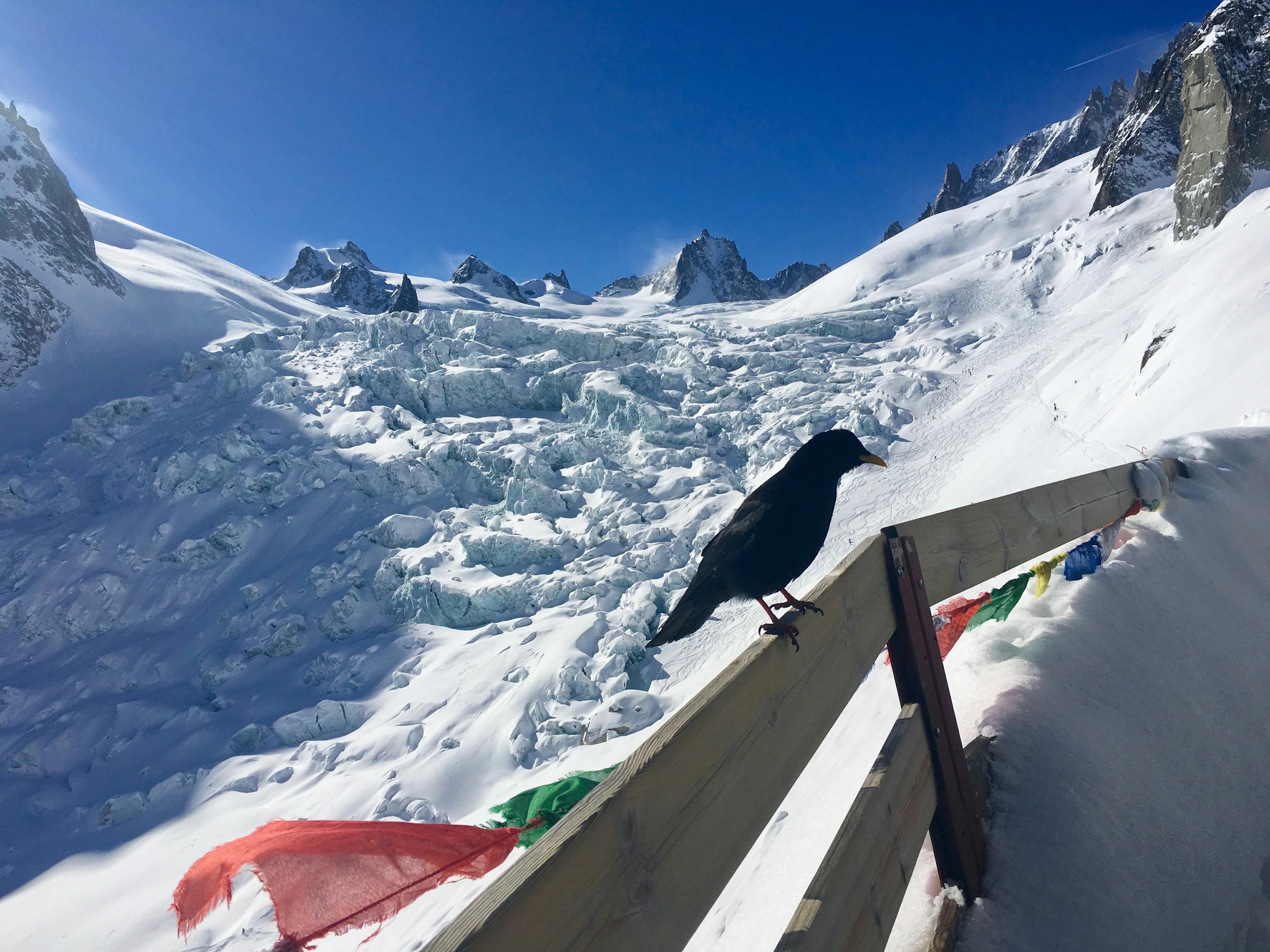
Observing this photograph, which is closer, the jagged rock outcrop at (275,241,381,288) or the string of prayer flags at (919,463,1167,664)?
the string of prayer flags at (919,463,1167,664)

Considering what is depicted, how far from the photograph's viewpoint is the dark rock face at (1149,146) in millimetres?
25547

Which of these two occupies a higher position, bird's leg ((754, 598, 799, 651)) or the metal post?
bird's leg ((754, 598, 799, 651))

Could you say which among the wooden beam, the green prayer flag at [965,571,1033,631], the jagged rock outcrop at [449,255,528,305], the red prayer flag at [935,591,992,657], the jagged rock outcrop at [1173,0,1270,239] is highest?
the jagged rock outcrop at [449,255,528,305]

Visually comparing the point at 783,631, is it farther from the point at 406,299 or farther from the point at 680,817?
the point at 406,299

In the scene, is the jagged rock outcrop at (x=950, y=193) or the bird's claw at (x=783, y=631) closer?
the bird's claw at (x=783, y=631)

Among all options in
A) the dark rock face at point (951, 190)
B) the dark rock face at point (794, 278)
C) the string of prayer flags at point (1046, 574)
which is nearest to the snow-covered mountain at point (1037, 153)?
the dark rock face at point (951, 190)

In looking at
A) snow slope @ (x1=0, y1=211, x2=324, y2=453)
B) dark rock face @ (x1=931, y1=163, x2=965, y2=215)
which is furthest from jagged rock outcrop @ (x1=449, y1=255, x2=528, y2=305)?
dark rock face @ (x1=931, y1=163, x2=965, y2=215)

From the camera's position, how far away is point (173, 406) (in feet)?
54.3

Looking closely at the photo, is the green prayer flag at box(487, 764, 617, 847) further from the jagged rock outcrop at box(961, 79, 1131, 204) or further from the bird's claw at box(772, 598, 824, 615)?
the jagged rock outcrop at box(961, 79, 1131, 204)

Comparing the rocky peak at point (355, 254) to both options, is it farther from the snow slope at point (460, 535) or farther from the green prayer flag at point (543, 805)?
the green prayer flag at point (543, 805)

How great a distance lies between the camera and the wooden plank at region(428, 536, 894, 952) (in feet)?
1.89

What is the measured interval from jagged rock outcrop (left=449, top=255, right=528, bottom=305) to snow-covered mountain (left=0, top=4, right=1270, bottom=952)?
5978 centimetres

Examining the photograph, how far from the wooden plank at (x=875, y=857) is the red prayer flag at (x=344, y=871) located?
105 cm

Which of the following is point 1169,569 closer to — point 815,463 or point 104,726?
point 815,463
